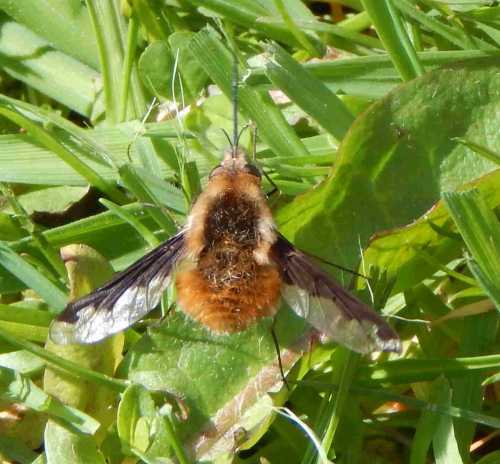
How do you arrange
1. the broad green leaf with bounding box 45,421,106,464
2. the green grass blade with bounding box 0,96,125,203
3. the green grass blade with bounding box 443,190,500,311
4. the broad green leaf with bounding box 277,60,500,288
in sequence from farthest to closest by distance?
1. the green grass blade with bounding box 0,96,125,203
2. the broad green leaf with bounding box 277,60,500,288
3. the broad green leaf with bounding box 45,421,106,464
4. the green grass blade with bounding box 443,190,500,311

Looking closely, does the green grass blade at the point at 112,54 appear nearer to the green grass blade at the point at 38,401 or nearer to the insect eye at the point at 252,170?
the insect eye at the point at 252,170

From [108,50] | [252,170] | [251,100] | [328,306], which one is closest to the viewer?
[328,306]

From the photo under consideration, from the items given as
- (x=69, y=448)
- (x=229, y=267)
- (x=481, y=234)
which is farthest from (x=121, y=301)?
(x=481, y=234)

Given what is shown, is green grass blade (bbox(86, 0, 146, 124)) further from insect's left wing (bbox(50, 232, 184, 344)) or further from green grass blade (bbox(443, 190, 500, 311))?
green grass blade (bbox(443, 190, 500, 311))

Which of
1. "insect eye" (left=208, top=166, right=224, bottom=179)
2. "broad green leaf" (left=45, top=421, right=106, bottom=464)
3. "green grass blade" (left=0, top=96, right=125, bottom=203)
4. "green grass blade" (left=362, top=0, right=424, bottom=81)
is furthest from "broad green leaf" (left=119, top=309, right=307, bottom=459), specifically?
"green grass blade" (left=362, top=0, right=424, bottom=81)

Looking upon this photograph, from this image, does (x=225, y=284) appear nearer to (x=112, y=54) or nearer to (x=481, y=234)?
(x=481, y=234)

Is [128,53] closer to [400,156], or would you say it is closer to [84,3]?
[84,3]

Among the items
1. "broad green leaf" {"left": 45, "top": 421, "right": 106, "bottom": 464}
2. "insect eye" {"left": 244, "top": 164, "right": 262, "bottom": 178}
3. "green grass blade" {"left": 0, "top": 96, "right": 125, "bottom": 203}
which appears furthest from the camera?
"green grass blade" {"left": 0, "top": 96, "right": 125, "bottom": 203}
